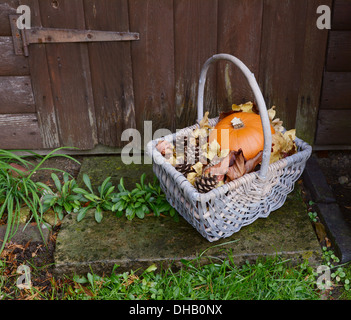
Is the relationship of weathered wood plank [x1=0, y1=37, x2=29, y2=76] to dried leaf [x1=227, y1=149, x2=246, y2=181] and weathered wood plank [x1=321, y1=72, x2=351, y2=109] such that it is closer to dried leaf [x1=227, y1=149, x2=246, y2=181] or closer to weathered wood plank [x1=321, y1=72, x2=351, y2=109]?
dried leaf [x1=227, y1=149, x2=246, y2=181]

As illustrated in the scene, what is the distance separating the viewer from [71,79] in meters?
2.56

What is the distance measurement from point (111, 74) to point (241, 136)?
92cm

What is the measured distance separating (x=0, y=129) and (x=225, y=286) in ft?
5.53

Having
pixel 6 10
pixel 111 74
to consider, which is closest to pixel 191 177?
pixel 111 74

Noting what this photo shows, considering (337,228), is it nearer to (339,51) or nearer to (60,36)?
(339,51)

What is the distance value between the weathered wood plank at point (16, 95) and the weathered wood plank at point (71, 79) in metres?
0.15

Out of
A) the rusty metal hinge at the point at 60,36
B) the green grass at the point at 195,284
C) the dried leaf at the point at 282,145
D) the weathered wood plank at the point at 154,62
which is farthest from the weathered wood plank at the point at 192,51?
the green grass at the point at 195,284

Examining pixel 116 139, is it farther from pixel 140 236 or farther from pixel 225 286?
pixel 225 286

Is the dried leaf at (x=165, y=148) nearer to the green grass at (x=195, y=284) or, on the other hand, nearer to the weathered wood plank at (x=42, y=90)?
the green grass at (x=195, y=284)

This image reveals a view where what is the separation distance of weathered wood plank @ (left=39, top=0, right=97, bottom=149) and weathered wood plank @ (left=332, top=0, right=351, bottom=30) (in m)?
1.40

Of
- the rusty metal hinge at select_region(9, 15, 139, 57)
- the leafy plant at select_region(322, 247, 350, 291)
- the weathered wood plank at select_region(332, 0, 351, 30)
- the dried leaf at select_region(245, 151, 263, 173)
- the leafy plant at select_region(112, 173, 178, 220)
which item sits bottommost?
the leafy plant at select_region(322, 247, 350, 291)

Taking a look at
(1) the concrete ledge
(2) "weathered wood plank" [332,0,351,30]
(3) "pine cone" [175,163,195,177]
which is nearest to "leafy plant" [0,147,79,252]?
(3) "pine cone" [175,163,195,177]

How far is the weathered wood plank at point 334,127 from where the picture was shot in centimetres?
267

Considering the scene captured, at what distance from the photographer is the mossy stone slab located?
2031mm
